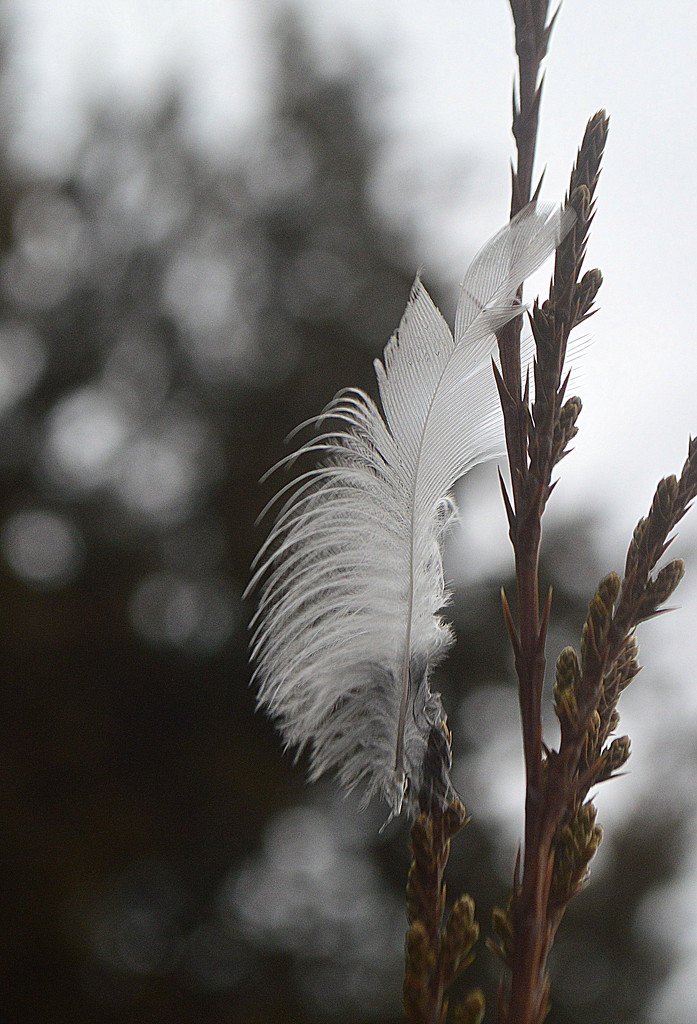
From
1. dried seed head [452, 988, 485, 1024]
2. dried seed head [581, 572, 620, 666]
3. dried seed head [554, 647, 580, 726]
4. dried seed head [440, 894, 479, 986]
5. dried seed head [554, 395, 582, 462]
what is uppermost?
dried seed head [554, 395, 582, 462]

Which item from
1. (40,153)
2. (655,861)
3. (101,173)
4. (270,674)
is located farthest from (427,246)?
(270,674)

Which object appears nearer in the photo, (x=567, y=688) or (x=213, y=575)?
(x=567, y=688)

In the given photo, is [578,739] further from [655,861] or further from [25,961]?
[655,861]

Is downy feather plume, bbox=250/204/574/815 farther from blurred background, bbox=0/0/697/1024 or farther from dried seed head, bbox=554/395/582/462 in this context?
blurred background, bbox=0/0/697/1024

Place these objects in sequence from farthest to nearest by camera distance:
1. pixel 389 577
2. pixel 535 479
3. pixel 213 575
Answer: pixel 213 575 < pixel 389 577 < pixel 535 479

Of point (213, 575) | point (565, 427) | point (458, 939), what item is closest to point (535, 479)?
point (565, 427)

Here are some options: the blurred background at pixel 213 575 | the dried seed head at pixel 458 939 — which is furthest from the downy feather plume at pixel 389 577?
the blurred background at pixel 213 575

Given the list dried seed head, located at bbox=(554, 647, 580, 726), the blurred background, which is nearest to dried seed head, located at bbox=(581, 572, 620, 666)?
dried seed head, located at bbox=(554, 647, 580, 726)

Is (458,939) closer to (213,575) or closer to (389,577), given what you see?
(389,577)

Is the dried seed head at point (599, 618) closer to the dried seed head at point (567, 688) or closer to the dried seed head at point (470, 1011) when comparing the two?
the dried seed head at point (567, 688)
